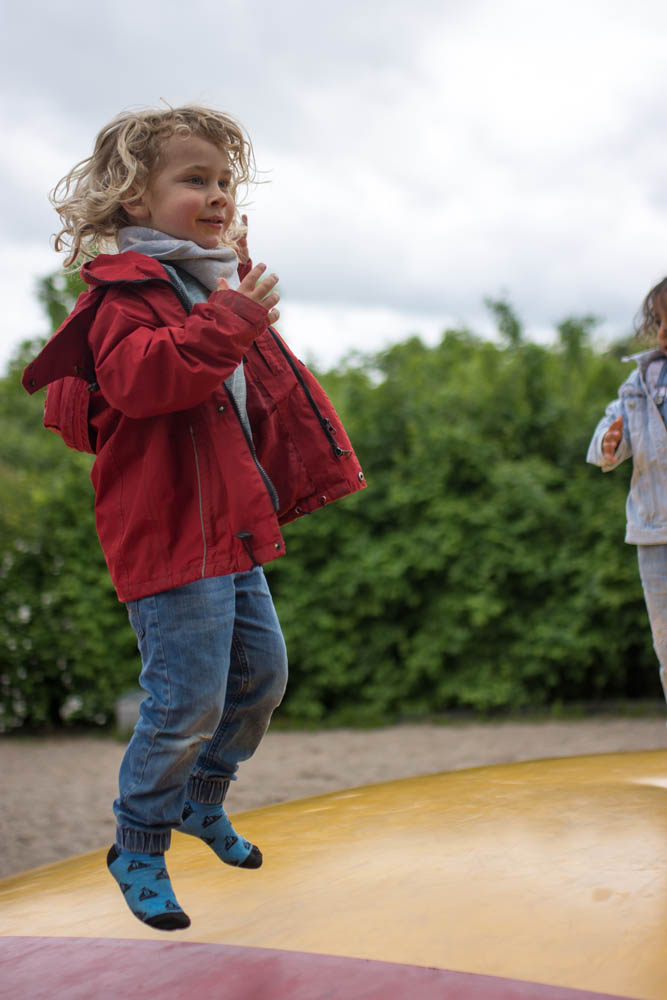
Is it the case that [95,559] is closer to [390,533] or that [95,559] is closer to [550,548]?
[390,533]

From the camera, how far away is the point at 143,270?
1992mm

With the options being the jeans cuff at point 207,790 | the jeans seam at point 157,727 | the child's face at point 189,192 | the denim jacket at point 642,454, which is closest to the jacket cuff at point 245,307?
the child's face at point 189,192

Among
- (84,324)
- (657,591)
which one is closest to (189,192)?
(84,324)

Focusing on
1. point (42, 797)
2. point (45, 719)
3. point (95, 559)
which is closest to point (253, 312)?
point (42, 797)

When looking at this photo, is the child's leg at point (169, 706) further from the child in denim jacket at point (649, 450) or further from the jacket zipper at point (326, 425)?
the child in denim jacket at point (649, 450)

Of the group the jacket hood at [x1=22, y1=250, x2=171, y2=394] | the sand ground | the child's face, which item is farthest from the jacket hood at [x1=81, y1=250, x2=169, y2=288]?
the sand ground

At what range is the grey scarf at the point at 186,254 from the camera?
2.04m

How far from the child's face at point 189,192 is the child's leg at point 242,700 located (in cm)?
71

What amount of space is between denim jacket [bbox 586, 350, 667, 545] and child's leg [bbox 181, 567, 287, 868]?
108 centimetres

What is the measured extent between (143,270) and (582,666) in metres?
5.93

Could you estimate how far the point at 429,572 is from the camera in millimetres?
7492

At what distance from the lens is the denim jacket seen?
2770mm

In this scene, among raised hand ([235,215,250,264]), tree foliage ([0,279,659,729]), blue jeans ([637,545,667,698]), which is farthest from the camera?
tree foliage ([0,279,659,729])

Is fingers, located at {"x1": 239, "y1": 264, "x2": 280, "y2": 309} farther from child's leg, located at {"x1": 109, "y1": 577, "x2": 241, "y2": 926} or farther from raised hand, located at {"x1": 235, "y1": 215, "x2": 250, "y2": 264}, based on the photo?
child's leg, located at {"x1": 109, "y1": 577, "x2": 241, "y2": 926}
